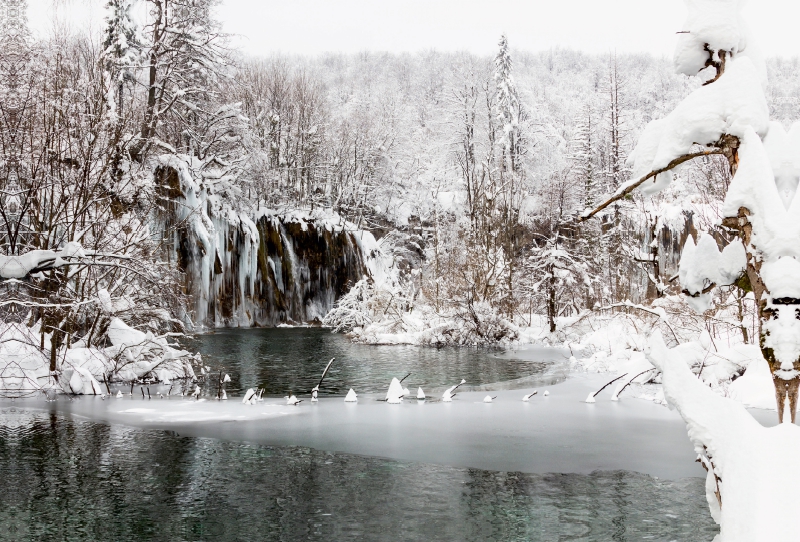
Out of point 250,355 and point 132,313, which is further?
point 250,355

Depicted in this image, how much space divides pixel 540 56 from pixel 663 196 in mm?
74046

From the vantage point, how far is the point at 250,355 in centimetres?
1869

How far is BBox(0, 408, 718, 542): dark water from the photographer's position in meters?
4.75

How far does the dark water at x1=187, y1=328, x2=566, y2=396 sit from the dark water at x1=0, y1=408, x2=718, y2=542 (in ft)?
17.0

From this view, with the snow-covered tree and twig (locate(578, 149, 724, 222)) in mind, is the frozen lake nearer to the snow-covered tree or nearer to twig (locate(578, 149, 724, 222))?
the snow-covered tree

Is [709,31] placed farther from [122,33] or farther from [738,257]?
[122,33]

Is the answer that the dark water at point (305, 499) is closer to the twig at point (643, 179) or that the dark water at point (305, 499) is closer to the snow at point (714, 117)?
the twig at point (643, 179)

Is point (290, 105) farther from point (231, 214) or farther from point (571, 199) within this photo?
point (571, 199)

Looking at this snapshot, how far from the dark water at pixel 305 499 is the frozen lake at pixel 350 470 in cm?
2

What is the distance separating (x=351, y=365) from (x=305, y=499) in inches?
447

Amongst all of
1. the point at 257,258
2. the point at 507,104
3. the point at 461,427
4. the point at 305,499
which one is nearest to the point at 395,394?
the point at 461,427

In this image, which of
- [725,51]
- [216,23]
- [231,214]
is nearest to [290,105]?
[216,23]

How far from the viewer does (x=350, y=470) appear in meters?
6.54

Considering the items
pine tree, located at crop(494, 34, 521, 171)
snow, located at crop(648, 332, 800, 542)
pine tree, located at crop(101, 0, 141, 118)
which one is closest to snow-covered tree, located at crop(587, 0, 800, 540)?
snow, located at crop(648, 332, 800, 542)
